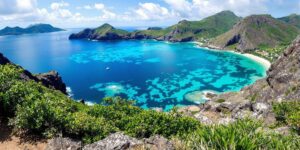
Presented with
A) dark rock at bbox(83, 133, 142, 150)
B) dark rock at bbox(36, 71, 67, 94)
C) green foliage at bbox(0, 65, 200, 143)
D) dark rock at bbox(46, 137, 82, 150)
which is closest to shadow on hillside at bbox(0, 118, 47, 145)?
green foliage at bbox(0, 65, 200, 143)

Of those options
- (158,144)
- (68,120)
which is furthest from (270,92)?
(68,120)

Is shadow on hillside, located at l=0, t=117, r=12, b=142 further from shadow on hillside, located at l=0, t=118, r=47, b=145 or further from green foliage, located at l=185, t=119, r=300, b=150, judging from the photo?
green foliage, located at l=185, t=119, r=300, b=150

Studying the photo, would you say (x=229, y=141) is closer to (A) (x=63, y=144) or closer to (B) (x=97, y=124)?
(A) (x=63, y=144)

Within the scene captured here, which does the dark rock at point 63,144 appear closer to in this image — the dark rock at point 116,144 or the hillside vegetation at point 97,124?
the hillside vegetation at point 97,124

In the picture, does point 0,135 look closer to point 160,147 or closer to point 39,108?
point 39,108

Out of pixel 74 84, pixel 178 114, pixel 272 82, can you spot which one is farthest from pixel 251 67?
pixel 178 114

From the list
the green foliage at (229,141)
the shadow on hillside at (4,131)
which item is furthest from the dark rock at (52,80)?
the green foliage at (229,141)
